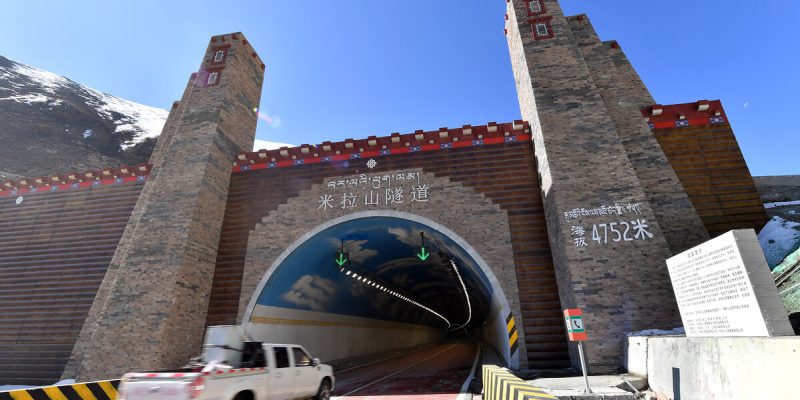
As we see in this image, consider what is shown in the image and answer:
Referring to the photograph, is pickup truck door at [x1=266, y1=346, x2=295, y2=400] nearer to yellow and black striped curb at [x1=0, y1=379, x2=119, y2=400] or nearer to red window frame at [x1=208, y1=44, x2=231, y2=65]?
yellow and black striped curb at [x1=0, y1=379, x2=119, y2=400]

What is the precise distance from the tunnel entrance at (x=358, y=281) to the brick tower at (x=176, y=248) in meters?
2.70

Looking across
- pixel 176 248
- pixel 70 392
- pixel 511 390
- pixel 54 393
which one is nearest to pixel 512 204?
pixel 511 390

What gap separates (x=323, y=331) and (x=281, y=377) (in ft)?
42.4

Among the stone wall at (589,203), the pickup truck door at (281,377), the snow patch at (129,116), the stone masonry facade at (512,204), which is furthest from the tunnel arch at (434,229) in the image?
the snow patch at (129,116)

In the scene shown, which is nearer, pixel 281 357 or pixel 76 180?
pixel 281 357

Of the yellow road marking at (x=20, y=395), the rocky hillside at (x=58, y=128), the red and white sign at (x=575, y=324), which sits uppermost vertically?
the rocky hillside at (x=58, y=128)

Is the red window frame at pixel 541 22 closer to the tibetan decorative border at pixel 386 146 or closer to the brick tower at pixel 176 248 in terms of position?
the tibetan decorative border at pixel 386 146

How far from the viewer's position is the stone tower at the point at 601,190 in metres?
10.7

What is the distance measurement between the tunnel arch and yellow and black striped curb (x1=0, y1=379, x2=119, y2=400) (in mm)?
6672

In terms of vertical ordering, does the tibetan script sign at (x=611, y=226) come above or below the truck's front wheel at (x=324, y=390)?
above

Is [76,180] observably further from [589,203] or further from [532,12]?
[532,12]

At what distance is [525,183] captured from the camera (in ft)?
48.7

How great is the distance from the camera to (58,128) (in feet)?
146

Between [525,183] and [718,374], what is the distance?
9979mm
